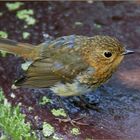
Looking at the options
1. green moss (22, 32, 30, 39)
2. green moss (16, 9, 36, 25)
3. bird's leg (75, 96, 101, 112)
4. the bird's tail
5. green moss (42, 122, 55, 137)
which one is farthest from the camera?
green moss (16, 9, 36, 25)

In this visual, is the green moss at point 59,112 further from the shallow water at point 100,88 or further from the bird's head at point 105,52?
the bird's head at point 105,52

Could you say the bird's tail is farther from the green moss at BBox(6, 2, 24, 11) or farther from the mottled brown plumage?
the green moss at BBox(6, 2, 24, 11)

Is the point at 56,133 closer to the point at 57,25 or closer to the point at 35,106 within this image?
the point at 35,106

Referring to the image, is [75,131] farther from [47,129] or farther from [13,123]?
[13,123]

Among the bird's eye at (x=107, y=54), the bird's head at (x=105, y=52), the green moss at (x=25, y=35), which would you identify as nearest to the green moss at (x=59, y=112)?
the bird's head at (x=105, y=52)

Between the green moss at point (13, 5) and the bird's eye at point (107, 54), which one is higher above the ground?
the bird's eye at point (107, 54)

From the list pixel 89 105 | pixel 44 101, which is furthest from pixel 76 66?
pixel 44 101

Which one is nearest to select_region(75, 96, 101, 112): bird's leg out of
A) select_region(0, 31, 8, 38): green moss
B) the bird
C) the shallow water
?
the shallow water
